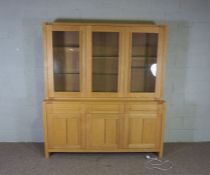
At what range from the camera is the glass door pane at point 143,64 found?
2846mm

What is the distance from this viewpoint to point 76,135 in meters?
2.89

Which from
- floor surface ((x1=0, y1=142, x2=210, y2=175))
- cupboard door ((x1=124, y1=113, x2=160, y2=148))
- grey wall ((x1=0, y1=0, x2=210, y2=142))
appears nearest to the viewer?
floor surface ((x1=0, y1=142, x2=210, y2=175))

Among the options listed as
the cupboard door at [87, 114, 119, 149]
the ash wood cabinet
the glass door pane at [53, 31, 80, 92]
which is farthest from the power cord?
the glass door pane at [53, 31, 80, 92]

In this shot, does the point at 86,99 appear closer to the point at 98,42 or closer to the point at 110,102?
the point at 110,102

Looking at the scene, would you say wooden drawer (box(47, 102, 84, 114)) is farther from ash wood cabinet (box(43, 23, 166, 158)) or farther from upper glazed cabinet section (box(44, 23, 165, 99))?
upper glazed cabinet section (box(44, 23, 165, 99))

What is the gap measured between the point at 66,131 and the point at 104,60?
1098 mm

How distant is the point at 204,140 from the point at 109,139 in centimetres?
174

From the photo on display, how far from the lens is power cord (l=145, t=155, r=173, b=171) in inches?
109

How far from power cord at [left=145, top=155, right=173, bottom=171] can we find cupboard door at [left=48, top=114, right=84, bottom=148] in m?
0.96

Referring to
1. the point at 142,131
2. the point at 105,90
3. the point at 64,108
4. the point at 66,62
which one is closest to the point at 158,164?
the point at 142,131

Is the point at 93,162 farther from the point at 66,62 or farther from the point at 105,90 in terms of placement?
the point at 66,62

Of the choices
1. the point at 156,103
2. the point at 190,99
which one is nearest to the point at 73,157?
the point at 156,103

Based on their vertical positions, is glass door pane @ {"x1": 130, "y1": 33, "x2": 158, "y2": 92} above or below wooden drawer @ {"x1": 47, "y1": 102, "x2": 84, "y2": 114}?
above

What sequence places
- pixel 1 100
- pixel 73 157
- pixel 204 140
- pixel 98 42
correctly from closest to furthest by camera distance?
pixel 98 42 < pixel 73 157 < pixel 1 100 < pixel 204 140
